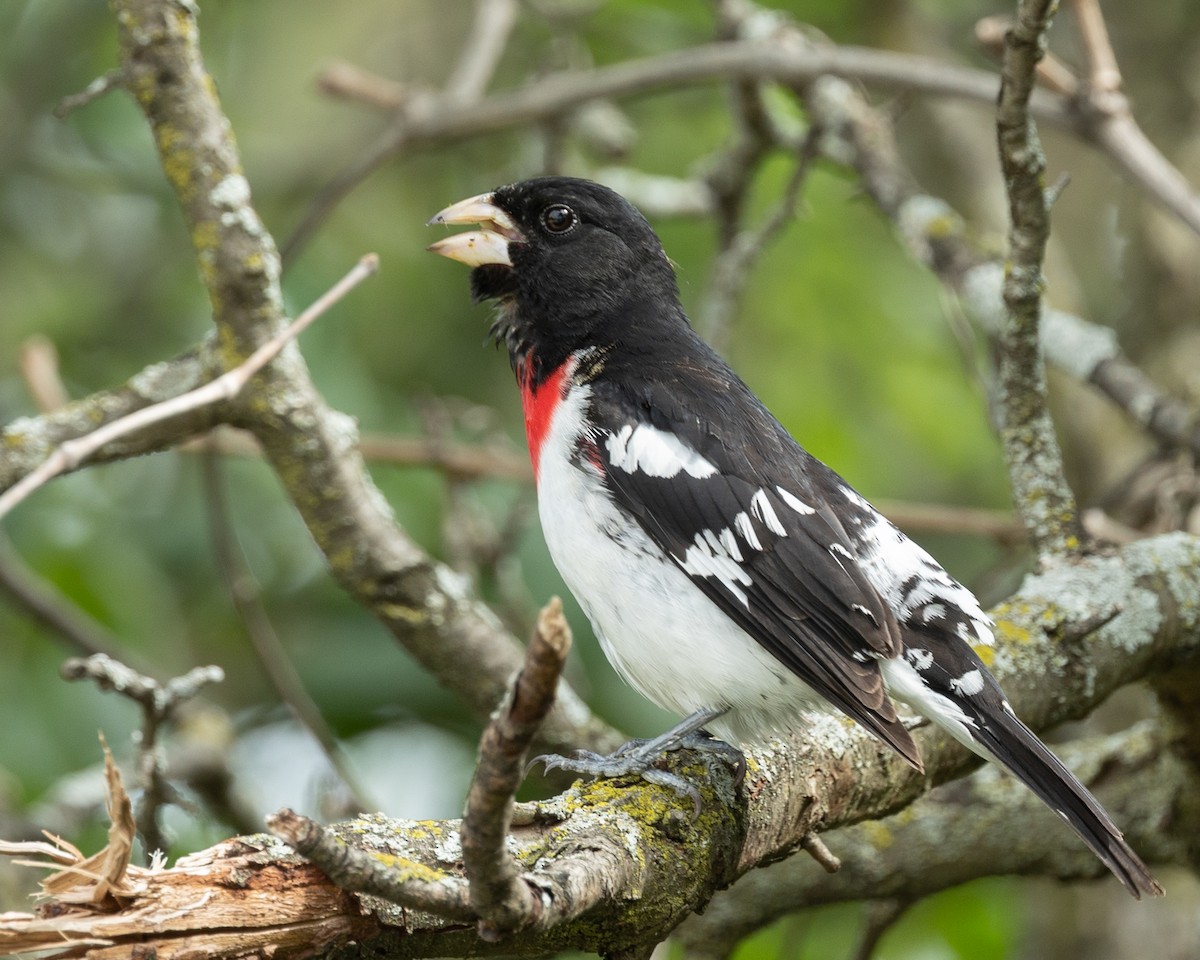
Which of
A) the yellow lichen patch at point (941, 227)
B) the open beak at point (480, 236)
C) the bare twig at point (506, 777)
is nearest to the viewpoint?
the bare twig at point (506, 777)

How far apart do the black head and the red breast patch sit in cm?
9

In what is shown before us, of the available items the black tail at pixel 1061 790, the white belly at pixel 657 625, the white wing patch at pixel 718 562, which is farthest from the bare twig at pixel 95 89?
the black tail at pixel 1061 790

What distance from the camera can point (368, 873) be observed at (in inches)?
62.0

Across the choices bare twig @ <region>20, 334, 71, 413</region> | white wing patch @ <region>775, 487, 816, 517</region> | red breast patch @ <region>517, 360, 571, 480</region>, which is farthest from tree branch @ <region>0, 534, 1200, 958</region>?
bare twig @ <region>20, 334, 71, 413</region>

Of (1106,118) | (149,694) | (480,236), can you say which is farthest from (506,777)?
(1106,118)

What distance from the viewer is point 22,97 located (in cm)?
549

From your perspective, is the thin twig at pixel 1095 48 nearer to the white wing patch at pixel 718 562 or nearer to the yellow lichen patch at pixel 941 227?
the yellow lichen patch at pixel 941 227

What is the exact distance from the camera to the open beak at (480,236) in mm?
3553

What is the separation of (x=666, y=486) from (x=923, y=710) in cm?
72

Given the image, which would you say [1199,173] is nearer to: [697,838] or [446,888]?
[697,838]

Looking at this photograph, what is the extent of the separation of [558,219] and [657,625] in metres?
1.28

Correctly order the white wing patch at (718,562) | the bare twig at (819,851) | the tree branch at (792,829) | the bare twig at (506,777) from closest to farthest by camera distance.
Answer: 1. the bare twig at (506,777)
2. the tree branch at (792,829)
3. the bare twig at (819,851)
4. the white wing patch at (718,562)

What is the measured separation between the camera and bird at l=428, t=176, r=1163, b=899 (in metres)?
2.65

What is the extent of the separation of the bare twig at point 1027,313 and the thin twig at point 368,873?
6.83 feet
